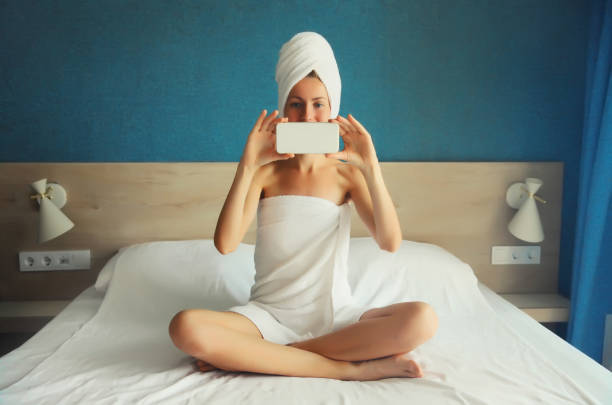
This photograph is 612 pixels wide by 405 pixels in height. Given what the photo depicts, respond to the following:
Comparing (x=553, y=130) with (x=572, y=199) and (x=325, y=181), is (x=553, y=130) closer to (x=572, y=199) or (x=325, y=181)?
(x=572, y=199)

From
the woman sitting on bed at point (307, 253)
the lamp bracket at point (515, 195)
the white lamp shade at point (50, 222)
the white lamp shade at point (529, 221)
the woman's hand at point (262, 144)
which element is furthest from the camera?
the lamp bracket at point (515, 195)

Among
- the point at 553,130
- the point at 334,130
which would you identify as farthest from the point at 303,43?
the point at 553,130

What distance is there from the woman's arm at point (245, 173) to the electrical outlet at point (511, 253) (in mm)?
1218

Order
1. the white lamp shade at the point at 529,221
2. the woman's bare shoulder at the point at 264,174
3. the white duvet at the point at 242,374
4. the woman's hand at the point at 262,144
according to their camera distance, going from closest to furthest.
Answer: the white duvet at the point at 242,374, the woman's hand at the point at 262,144, the woman's bare shoulder at the point at 264,174, the white lamp shade at the point at 529,221

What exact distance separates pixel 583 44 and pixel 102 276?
85.6 inches

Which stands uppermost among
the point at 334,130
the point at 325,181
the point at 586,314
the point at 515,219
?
the point at 334,130

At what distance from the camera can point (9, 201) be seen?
190 cm

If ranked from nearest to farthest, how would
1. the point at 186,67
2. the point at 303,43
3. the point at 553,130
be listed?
the point at 303,43 → the point at 186,67 → the point at 553,130

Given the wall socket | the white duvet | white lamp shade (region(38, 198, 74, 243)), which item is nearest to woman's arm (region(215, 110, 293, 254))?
the white duvet

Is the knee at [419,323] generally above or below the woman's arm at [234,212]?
below

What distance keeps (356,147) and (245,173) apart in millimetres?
312

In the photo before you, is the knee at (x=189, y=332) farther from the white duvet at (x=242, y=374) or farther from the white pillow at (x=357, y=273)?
the white pillow at (x=357, y=273)

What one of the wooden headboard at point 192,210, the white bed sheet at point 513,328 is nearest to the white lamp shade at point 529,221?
the wooden headboard at point 192,210

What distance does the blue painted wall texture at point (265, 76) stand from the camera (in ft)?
6.27
